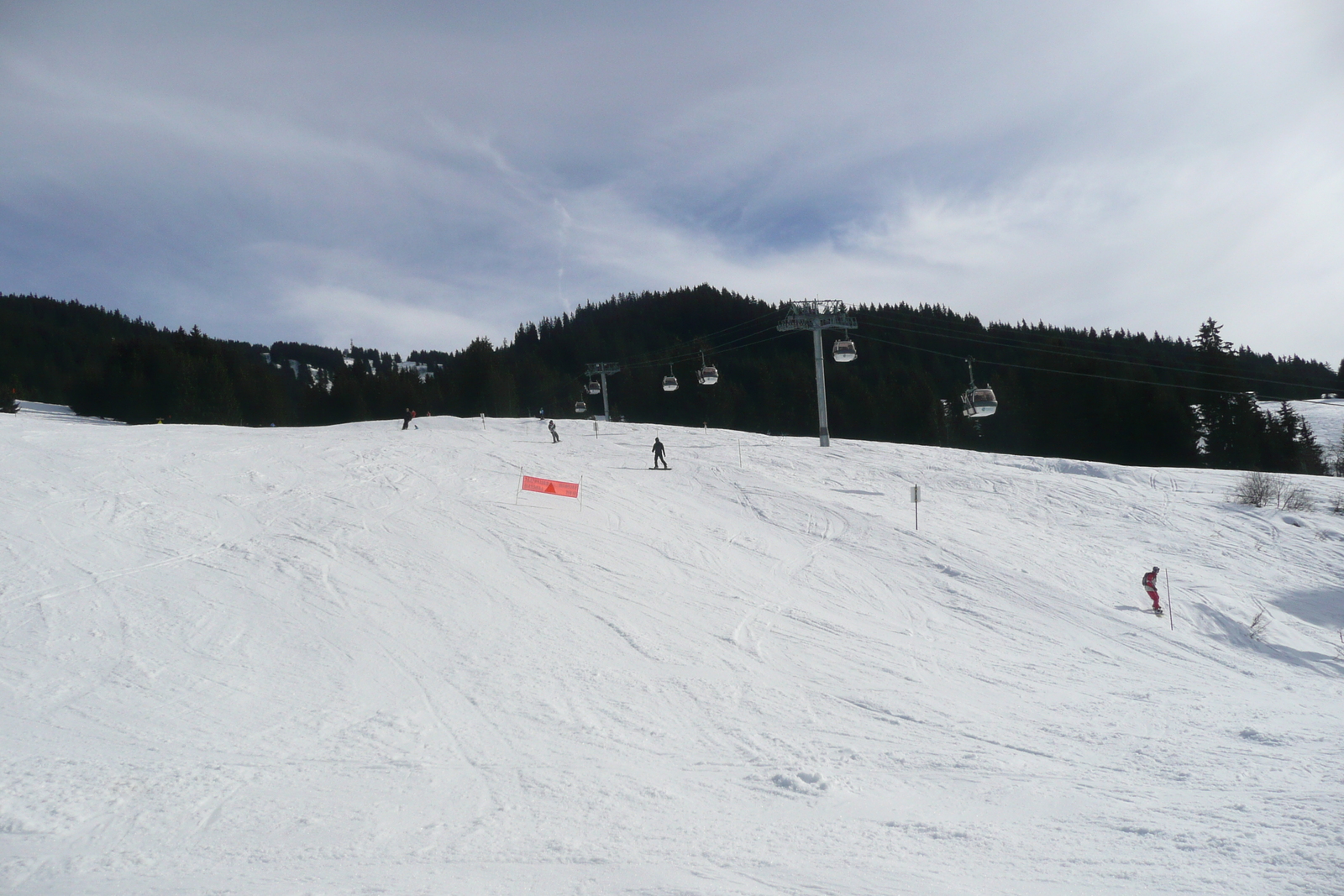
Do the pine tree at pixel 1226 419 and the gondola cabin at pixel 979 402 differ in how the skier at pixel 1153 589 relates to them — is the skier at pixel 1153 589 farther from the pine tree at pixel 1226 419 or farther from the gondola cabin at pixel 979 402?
the pine tree at pixel 1226 419

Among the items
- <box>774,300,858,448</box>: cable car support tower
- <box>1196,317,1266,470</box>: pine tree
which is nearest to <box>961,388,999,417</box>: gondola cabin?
<box>774,300,858,448</box>: cable car support tower

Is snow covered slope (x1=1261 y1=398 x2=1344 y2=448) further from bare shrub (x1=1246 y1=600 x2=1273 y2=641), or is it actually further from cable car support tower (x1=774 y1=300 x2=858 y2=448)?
bare shrub (x1=1246 y1=600 x2=1273 y2=641)

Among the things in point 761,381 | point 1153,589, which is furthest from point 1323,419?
point 1153,589

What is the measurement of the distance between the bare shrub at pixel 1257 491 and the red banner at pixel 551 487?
921 inches

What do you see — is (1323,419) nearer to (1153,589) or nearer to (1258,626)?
(1258,626)

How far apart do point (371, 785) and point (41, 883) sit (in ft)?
7.52

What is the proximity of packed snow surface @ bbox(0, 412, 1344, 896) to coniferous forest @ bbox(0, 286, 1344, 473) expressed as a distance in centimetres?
3632

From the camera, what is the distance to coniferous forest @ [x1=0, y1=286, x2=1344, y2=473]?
5153cm

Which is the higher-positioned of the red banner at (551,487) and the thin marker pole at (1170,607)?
the red banner at (551,487)

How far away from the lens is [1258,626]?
43.3 feet

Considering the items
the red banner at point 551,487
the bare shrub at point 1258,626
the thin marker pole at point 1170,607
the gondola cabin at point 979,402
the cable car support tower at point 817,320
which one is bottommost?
the bare shrub at point 1258,626

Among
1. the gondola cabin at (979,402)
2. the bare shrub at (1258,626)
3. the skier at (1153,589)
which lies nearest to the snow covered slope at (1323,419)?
the gondola cabin at (979,402)

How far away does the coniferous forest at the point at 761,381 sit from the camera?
2029 inches

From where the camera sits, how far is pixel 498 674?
356 inches
